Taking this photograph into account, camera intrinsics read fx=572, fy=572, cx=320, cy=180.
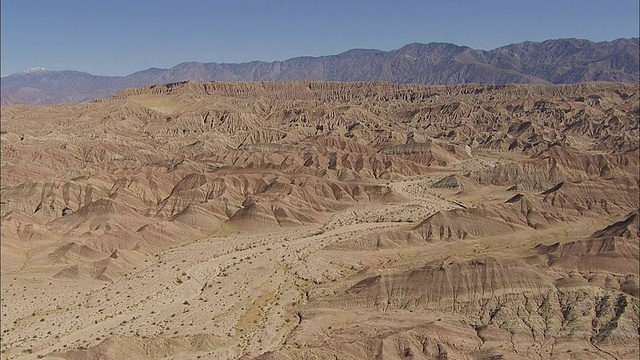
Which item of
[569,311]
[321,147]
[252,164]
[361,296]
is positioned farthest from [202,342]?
[321,147]

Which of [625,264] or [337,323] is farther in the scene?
[625,264]

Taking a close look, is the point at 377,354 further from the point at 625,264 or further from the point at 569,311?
the point at 625,264

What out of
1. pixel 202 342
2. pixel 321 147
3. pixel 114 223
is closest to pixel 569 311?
pixel 202 342

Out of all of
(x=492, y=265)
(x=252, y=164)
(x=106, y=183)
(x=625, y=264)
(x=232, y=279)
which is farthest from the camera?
(x=252, y=164)

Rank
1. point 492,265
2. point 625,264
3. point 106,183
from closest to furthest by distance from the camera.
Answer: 1. point 492,265
2. point 625,264
3. point 106,183

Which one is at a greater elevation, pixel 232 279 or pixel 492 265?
pixel 492 265

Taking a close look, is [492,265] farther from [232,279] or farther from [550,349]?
[232,279]
